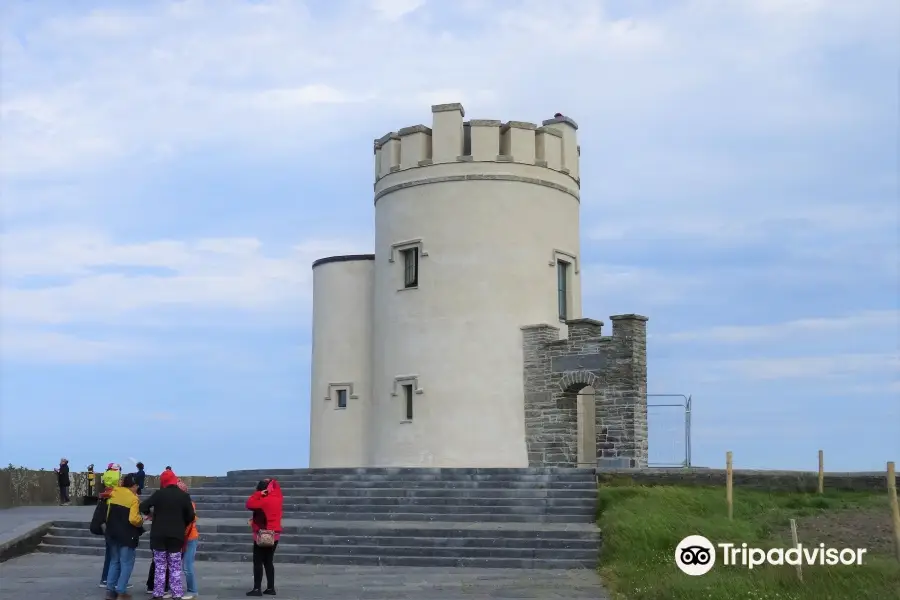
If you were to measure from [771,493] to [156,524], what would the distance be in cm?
1199

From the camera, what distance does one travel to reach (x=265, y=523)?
1298 cm

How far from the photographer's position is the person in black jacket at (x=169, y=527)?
40.3 feet

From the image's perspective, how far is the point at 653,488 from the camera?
20.1 metres

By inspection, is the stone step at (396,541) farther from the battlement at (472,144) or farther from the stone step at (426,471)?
the battlement at (472,144)

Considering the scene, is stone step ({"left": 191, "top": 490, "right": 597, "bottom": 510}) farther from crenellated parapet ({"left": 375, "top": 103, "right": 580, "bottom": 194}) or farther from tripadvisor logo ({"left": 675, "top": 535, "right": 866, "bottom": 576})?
crenellated parapet ({"left": 375, "top": 103, "right": 580, "bottom": 194})

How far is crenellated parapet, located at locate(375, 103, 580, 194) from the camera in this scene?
27375mm

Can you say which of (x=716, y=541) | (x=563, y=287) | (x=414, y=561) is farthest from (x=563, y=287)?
(x=716, y=541)

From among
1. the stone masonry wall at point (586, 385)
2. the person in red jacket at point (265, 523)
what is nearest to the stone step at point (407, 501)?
the stone masonry wall at point (586, 385)

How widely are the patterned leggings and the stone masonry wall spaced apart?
13045 millimetres

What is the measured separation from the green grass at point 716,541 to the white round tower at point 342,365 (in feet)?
34.5

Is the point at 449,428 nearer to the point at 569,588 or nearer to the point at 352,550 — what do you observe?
the point at 352,550

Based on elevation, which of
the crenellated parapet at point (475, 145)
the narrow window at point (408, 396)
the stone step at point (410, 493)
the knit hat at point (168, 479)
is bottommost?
the stone step at point (410, 493)

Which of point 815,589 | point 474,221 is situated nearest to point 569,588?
point 815,589

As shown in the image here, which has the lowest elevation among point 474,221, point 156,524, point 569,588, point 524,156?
point 569,588
